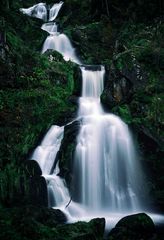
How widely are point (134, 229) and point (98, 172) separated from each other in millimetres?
4118

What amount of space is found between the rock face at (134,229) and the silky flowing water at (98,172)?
1643 millimetres

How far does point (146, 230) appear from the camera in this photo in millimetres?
10617

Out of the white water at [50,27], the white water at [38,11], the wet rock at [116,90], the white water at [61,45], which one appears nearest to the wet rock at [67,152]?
the wet rock at [116,90]

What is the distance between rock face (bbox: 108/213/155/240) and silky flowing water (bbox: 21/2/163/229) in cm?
164

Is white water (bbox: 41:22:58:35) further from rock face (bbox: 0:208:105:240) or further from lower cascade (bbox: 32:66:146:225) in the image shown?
rock face (bbox: 0:208:105:240)

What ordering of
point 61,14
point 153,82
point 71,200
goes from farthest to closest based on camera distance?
point 61,14 < point 153,82 < point 71,200

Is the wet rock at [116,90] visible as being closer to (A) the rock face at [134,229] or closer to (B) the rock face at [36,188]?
(B) the rock face at [36,188]

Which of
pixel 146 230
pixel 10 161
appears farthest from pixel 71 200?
pixel 146 230

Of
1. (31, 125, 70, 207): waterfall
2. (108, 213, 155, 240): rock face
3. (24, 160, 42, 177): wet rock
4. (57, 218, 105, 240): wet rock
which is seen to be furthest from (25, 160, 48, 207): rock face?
(108, 213, 155, 240): rock face

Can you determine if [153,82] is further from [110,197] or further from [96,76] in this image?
[110,197]

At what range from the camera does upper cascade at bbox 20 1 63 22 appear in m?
30.5

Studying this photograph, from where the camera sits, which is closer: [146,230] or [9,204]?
[146,230]

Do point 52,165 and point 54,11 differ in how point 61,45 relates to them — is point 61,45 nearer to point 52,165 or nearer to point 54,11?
point 54,11

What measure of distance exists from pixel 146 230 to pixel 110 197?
11.3 feet
